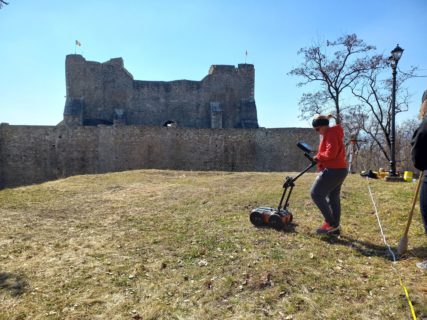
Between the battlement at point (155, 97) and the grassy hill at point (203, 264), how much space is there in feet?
60.9

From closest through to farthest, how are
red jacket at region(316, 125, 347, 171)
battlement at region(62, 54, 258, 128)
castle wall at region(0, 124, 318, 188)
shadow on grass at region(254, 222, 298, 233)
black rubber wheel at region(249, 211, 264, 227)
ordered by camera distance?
red jacket at region(316, 125, 347, 171) < shadow on grass at region(254, 222, 298, 233) < black rubber wheel at region(249, 211, 264, 227) < castle wall at region(0, 124, 318, 188) < battlement at region(62, 54, 258, 128)

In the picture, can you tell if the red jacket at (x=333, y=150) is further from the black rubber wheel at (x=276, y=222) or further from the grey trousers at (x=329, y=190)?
the black rubber wheel at (x=276, y=222)

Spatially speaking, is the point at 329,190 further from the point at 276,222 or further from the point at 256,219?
the point at 256,219

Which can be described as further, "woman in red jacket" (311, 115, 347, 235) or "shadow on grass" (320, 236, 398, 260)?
"woman in red jacket" (311, 115, 347, 235)

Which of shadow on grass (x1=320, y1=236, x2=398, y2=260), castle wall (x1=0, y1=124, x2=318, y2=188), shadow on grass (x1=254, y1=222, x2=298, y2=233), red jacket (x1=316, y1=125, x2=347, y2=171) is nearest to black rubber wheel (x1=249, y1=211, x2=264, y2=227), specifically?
shadow on grass (x1=254, y1=222, x2=298, y2=233)

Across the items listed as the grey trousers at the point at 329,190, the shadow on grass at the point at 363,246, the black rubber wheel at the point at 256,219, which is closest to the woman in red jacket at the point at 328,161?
the grey trousers at the point at 329,190

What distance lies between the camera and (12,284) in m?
3.71

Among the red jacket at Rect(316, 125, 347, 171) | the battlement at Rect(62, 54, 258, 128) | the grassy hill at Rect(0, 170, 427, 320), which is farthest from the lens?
the battlement at Rect(62, 54, 258, 128)

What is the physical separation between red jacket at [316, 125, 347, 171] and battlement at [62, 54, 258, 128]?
68.5 ft

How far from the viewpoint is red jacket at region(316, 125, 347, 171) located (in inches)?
178

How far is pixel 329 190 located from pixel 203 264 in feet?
6.25

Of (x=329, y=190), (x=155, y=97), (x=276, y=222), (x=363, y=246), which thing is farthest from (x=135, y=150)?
(x=363, y=246)

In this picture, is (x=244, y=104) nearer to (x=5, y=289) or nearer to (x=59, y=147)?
(x=59, y=147)

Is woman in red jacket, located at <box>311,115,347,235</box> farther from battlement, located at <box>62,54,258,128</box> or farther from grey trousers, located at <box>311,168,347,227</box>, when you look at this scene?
battlement, located at <box>62,54,258,128</box>
